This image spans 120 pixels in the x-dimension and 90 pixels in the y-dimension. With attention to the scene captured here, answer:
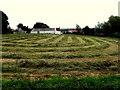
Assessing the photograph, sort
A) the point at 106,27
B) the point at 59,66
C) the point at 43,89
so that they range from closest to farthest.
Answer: the point at 43,89 < the point at 59,66 < the point at 106,27

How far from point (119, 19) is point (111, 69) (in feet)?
248

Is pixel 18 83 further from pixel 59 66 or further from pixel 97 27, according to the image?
pixel 97 27

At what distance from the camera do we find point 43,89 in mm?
6207

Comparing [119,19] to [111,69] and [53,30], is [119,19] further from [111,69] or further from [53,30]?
[111,69]

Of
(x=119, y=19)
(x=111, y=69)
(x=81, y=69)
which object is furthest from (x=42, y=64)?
(x=119, y=19)

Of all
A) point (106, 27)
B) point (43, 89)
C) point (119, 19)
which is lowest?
point (43, 89)

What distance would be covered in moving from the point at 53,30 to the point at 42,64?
95.7 m

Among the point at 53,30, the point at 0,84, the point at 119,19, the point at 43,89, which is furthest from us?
the point at 53,30

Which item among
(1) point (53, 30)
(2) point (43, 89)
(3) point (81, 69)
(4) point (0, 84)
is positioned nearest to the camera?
(2) point (43, 89)

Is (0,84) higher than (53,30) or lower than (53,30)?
lower

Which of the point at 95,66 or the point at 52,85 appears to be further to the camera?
A: the point at 95,66

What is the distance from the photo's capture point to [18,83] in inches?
264

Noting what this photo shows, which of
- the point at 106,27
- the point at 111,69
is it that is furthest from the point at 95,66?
the point at 106,27

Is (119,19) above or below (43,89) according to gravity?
above
